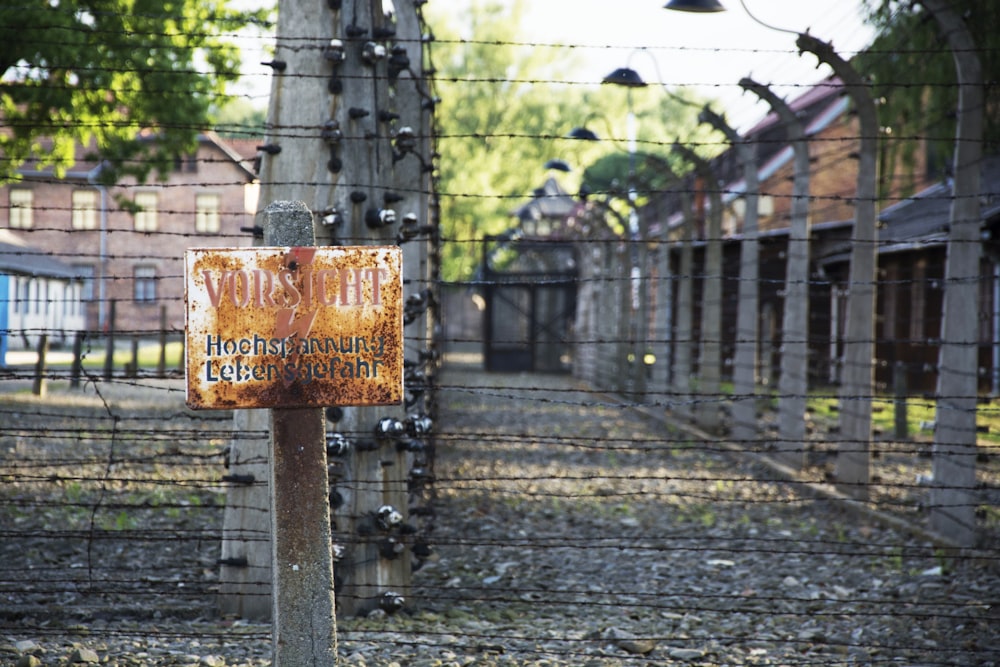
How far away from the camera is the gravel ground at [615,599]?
5641 mm

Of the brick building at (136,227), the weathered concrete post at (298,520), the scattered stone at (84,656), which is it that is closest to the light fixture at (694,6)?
the weathered concrete post at (298,520)

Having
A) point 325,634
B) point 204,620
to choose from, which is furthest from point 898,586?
point 325,634

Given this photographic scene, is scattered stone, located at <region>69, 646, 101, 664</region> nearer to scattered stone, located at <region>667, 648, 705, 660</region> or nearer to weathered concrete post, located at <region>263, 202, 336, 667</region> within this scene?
weathered concrete post, located at <region>263, 202, 336, 667</region>

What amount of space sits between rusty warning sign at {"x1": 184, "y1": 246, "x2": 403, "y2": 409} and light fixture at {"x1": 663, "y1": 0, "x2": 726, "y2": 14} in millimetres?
5878

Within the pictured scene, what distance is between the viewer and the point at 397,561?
262 inches

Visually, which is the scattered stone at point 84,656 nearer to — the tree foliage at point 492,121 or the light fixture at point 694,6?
the light fixture at point 694,6

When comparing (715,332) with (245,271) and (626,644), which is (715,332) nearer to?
(626,644)

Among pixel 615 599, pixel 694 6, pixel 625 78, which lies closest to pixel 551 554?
pixel 615 599

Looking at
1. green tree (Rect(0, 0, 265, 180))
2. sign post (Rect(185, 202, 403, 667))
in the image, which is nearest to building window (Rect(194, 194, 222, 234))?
green tree (Rect(0, 0, 265, 180))

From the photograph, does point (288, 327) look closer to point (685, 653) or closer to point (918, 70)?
point (685, 653)

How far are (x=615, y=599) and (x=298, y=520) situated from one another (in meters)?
4.14

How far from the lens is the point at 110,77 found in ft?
51.8

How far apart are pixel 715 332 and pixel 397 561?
10315 millimetres

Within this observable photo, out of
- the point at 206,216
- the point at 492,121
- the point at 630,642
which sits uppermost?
the point at 492,121
